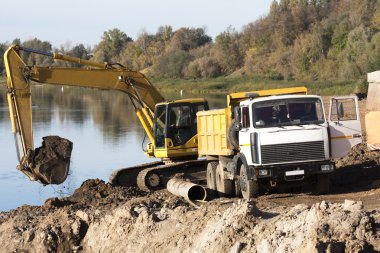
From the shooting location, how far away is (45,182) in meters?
21.7

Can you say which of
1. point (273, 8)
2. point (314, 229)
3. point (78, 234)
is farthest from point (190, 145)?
point (273, 8)

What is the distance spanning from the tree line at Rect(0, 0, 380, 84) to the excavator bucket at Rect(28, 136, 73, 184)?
137 feet

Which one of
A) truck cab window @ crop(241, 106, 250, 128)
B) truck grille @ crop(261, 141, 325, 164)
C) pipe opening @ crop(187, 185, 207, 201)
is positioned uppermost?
truck cab window @ crop(241, 106, 250, 128)

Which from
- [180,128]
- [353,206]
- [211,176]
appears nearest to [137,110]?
[180,128]

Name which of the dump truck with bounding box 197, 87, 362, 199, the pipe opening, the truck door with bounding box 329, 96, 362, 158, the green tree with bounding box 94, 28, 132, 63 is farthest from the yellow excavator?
the green tree with bounding box 94, 28, 132, 63

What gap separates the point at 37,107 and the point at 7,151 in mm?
33255

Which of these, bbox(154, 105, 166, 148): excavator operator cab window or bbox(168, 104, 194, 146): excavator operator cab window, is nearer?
bbox(168, 104, 194, 146): excavator operator cab window

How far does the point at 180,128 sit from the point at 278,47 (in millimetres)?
81671

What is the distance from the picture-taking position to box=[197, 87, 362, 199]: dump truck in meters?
18.5

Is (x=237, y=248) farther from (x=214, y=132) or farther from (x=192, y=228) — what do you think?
(x=214, y=132)

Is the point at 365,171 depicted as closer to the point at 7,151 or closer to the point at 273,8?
the point at 7,151

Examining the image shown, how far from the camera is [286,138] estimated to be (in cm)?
1848

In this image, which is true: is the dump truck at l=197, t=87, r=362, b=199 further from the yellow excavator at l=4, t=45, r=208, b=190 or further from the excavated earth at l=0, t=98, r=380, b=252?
the yellow excavator at l=4, t=45, r=208, b=190

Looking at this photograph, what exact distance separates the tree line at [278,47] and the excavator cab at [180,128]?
38162 mm
